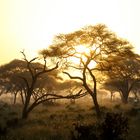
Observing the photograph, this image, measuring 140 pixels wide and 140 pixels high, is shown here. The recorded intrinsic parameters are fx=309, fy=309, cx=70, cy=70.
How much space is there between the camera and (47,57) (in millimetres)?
29141

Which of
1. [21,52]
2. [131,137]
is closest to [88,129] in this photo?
[131,137]

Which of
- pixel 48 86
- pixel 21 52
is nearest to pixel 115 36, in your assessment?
pixel 21 52

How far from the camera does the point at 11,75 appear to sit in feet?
160

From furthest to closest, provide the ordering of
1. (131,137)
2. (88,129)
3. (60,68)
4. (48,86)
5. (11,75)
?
(48,86), (11,75), (60,68), (131,137), (88,129)

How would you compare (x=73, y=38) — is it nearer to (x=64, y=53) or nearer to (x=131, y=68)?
(x=64, y=53)

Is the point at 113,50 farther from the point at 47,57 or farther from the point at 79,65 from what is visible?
the point at 47,57

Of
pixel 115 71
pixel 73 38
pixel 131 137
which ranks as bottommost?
pixel 131 137

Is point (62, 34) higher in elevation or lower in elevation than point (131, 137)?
higher

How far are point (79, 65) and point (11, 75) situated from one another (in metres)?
21.8

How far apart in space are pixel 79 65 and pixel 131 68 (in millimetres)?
22237

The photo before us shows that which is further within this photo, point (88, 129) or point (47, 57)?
point (47, 57)

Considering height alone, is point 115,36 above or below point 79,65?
above

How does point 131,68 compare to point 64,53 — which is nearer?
point 64,53

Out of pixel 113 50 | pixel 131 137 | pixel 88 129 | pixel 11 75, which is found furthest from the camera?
pixel 11 75
